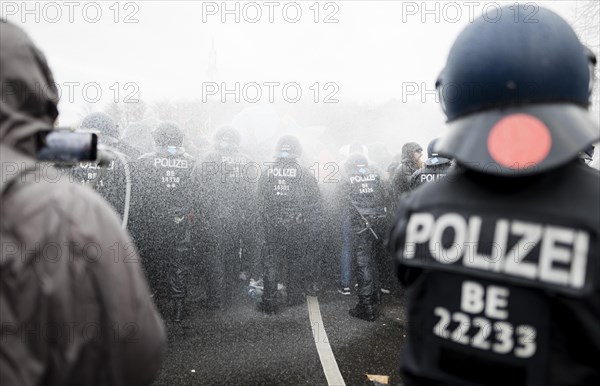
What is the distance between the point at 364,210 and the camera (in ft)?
17.9

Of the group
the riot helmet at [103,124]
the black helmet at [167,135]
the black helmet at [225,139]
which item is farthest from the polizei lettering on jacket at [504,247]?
the riot helmet at [103,124]

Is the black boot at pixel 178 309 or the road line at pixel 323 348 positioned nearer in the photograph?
the road line at pixel 323 348

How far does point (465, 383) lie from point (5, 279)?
1.28 meters

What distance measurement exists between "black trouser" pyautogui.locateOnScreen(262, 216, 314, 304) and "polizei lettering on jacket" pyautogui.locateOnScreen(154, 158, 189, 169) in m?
1.37

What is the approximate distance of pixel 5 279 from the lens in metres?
0.97

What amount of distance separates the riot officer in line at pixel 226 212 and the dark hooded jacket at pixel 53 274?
427 cm

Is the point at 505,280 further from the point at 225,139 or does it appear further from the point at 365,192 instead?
the point at 225,139

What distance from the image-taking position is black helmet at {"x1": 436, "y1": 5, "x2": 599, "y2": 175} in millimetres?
1065

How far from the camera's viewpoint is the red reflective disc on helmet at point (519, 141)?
105 cm

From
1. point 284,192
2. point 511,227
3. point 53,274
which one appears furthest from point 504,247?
point 284,192

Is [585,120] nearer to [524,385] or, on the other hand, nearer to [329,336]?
[524,385]

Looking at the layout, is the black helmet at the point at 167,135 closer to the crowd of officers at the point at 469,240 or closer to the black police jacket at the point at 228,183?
the black police jacket at the point at 228,183

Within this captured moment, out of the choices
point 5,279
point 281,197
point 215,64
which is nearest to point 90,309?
point 5,279

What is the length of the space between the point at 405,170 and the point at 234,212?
2.62m
